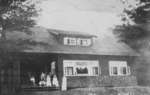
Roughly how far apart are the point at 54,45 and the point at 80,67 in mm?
→ 950

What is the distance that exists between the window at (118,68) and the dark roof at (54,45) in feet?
0.93

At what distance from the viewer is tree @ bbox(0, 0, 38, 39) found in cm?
580

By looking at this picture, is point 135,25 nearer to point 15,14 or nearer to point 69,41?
point 69,41

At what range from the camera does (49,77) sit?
686 cm

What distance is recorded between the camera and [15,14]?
583 cm

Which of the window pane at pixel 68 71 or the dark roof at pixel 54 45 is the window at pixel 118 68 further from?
the window pane at pixel 68 71

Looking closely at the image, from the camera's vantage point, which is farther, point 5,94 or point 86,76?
point 86,76

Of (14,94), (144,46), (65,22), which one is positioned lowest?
(14,94)

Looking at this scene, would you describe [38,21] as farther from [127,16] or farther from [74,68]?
[127,16]

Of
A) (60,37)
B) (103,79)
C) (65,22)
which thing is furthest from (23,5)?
(103,79)

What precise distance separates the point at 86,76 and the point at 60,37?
4.24ft

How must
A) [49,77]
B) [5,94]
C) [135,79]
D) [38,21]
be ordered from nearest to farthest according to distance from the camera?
[5,94] → [38,21] → [49,77] → [135,79]

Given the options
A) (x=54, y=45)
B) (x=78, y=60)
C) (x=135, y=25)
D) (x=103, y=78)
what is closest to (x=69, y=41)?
(x=54, y=45)

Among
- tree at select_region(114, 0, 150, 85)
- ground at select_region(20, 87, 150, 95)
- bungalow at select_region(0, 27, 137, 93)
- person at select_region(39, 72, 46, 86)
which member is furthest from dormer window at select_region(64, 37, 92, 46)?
ground at select_region(20, 87, 150, 95)
